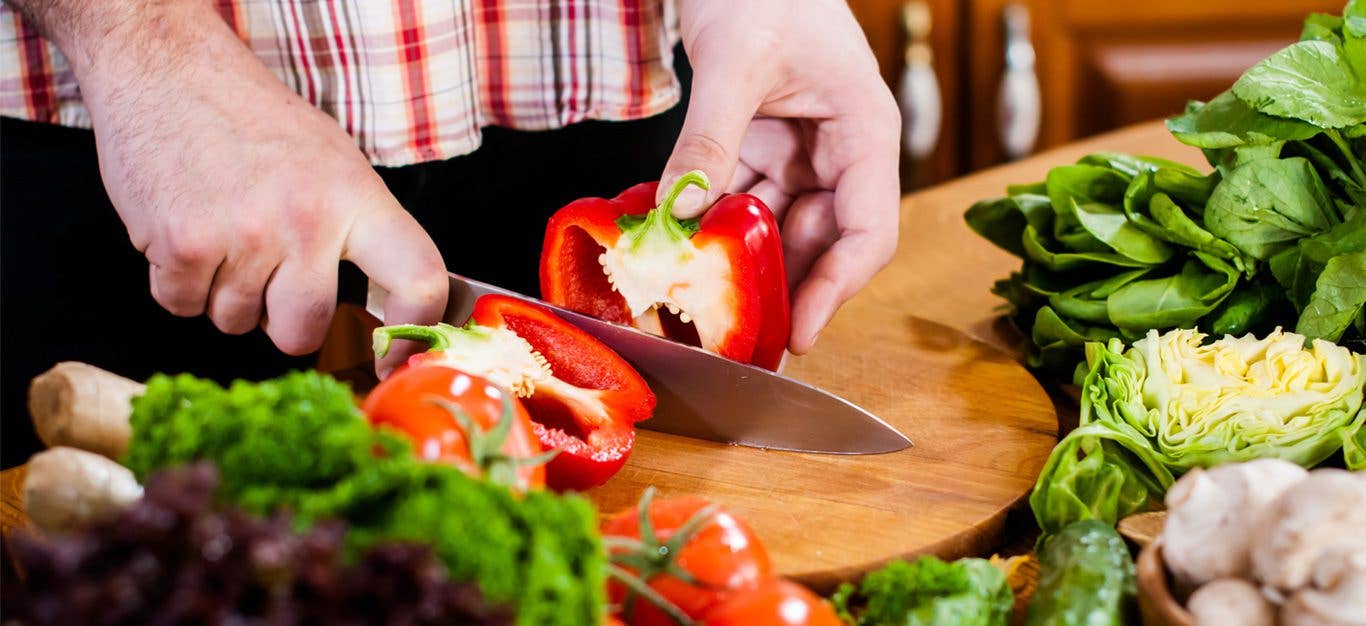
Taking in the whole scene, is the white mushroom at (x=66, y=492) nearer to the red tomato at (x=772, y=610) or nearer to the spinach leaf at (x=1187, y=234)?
the red tomato at (x=772, y=610)

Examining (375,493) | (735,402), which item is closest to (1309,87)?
(735,402)

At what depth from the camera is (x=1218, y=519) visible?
2.65 ft

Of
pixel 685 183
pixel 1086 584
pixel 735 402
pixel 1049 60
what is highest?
pixel 685 183

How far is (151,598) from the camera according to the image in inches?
22.6

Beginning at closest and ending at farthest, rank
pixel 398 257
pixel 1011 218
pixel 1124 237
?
1. pixel 398 257
2. pixel 1124 237
3. pixel 1011 218

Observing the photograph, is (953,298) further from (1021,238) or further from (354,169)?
(354,169)

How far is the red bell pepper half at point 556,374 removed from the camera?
116cm

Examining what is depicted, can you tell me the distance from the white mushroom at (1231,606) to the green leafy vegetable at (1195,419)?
289mm

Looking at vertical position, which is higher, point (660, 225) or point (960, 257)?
point (660, 225)

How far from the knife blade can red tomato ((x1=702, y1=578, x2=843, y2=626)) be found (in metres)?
0.48

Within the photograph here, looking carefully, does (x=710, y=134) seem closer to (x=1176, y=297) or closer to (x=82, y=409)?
(x=1176, y=297)

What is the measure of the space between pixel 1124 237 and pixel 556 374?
0.64 meters

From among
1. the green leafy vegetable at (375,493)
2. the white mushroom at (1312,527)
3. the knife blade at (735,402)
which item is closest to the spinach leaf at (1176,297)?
the knife blade at (735,402)

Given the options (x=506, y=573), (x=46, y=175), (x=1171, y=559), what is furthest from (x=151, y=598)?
(x=46, y=175)
